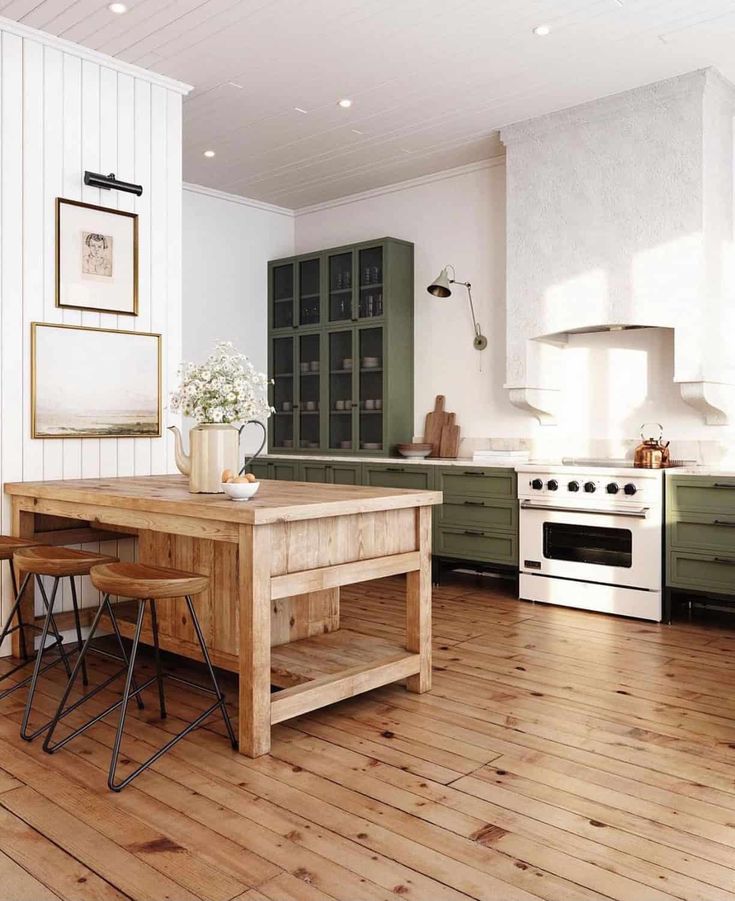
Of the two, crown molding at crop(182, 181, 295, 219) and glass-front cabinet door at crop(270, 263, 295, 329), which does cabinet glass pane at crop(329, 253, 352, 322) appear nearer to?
glass-front cabinet door at crop(270, 263, 295, 329)

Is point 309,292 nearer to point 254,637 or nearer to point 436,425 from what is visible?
point 436,425


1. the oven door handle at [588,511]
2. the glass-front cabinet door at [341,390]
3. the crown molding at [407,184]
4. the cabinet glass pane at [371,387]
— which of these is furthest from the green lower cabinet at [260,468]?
the oven door handle at [588,511]

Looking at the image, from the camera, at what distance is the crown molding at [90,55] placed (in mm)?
4039

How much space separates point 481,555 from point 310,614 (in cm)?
210

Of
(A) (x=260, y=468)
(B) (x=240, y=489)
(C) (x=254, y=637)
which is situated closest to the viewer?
(C) (x=254, y=637)

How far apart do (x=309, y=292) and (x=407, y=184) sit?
1218 millimetres

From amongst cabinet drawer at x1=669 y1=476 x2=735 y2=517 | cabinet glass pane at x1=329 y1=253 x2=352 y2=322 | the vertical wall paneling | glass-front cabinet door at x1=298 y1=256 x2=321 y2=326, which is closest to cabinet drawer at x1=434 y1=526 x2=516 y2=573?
cabinet drawer at x1=669 y1=476 x2=735 y2=517

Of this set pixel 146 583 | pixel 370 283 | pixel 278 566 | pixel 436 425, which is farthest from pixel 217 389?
pixel 370 283

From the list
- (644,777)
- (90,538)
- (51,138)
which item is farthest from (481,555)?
(51,138)

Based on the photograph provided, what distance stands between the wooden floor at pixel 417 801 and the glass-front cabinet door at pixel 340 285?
3.84m

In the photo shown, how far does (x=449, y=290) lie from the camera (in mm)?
5934

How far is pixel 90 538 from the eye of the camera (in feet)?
14.3

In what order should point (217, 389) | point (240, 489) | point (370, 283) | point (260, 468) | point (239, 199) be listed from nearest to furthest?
point (240, 489) → point (217, 389) → point (370, 283) → point (260, 468) → point (239, 199)

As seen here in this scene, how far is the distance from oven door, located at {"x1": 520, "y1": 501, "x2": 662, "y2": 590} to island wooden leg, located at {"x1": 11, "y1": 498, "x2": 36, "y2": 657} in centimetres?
292
